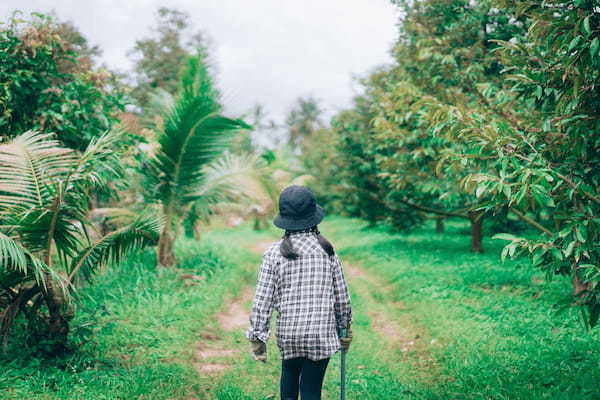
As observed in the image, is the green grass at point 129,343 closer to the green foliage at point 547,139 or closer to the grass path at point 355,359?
the grass path at point 355,359

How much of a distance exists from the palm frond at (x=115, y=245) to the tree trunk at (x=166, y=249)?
3544mm

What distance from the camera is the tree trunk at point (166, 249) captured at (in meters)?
8.78

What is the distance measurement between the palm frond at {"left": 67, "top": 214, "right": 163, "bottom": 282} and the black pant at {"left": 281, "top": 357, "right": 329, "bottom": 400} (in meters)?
2.49

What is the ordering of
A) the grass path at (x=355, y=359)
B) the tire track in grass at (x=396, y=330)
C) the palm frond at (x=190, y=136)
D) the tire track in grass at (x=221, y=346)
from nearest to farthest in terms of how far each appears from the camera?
the grass path at (x=355, y=359), the tire track in grass at (x=221, y=346), the tire track in grass at (x=396, y=330), the palm frond at (x=190, y=136)

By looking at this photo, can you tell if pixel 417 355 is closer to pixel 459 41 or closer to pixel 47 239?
pixel 47 239

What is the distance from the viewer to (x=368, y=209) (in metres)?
14.3

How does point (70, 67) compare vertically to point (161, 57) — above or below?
below

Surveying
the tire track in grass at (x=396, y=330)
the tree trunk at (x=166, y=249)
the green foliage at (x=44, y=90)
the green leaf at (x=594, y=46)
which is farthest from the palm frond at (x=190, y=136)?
the green leaf at (x=594, y=46)

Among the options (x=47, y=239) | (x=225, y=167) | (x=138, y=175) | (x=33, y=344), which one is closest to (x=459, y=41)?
(x=225, y=167)

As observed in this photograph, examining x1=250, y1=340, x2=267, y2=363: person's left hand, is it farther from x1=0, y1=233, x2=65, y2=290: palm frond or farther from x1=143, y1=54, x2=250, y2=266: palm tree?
x1=143, y1=54, x2=250, y2=266: palm tree

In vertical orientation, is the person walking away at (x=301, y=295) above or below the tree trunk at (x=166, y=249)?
above

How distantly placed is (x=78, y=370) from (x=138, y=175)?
4.47m

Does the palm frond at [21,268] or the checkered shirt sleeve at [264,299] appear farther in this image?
the palm frond at [21,268]

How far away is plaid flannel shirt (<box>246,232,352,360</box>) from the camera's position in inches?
119
